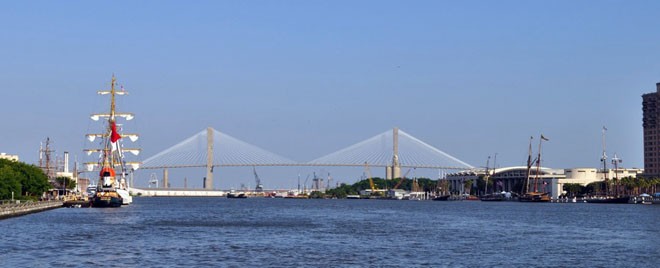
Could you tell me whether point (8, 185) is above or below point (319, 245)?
above

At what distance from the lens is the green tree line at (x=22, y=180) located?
373 feet

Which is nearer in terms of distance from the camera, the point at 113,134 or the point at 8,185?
the point at 8,185

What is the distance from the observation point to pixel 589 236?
229 feet

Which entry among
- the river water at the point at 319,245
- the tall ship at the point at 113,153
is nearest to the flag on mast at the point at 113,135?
the tall ship at the point at 113,153

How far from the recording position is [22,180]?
13012 cm

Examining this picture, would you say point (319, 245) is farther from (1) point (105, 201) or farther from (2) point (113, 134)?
(2) point (113, 134)

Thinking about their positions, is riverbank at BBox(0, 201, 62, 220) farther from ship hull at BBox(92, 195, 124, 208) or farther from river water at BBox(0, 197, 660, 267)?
ship hull at BBox(92, 195, 124, 208)

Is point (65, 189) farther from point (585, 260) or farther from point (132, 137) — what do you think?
point (585, 260)

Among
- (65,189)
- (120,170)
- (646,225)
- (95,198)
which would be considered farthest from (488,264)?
(65,189)

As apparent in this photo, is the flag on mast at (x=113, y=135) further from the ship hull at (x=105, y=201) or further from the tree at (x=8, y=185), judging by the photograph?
the tree at (x=8, y=185)

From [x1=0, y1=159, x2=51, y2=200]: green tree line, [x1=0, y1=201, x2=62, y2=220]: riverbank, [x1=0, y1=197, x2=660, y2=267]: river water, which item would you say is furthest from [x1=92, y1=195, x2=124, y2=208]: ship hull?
[x1=0, y1=197, x2=660, y2=267]: river water

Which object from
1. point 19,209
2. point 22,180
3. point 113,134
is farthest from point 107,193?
point 19,209

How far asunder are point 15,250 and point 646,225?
5450 centimetres

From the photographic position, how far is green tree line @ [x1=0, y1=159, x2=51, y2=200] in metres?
114
